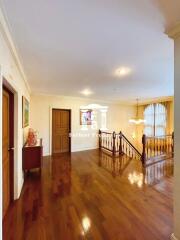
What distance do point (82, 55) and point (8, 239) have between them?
279cm

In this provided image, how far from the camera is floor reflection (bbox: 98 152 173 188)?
3.31 meters

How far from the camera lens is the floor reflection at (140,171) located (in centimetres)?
331

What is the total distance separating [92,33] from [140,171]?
366 cm

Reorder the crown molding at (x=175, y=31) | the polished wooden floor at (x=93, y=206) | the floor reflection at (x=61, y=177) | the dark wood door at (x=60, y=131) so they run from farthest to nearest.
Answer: the dark wood door at (x=60, y=131) → the floor reflection at (x=61, y=177) → the polished wooden floor at (x=93, y=206) → the crown molding at (x=175, y=31)

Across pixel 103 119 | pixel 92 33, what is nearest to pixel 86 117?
pixel 103 119

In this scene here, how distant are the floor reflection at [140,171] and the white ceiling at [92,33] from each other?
102 inches

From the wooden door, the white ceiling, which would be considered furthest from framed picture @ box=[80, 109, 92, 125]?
the wooden door

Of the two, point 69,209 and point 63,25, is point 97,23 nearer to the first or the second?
point 63,25

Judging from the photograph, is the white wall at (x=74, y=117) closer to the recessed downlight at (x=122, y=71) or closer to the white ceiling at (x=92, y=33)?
the white ceiling at (x=92, y=33)

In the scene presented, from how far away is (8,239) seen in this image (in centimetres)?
167

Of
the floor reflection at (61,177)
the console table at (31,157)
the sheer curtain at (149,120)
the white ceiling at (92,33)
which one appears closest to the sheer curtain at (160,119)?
the sheer curtain at (149,120)

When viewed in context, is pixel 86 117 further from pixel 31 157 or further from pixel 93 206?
pixel 93 206

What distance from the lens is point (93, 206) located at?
2309mm

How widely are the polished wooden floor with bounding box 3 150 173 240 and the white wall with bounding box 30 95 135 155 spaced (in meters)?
2.15
